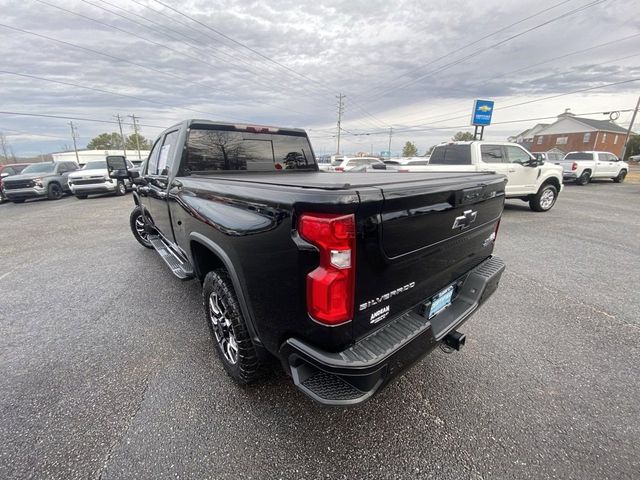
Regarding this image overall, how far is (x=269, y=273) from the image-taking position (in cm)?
158

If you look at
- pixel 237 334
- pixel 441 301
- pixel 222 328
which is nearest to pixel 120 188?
pixel 222 328

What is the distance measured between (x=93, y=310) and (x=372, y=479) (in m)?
3.49

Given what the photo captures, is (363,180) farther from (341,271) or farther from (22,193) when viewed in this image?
(22,193)

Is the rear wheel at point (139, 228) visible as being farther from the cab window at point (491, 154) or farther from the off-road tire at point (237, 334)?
the cab window at point (491, 154)

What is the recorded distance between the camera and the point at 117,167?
4.62 metres

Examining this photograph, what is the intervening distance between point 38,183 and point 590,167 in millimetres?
28555

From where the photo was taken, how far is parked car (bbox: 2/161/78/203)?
12.5 meters

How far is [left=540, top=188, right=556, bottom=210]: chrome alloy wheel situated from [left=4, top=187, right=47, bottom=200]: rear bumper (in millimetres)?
19130

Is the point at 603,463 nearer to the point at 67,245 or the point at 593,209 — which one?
the point at 67,245

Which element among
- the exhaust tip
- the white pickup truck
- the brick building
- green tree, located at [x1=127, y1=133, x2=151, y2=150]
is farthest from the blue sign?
green tree, located at [x1=127, y1=133, x2=151, y2=150]

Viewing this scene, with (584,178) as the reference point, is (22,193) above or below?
below

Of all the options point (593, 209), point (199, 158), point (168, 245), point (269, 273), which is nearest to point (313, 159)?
point (199, 158)

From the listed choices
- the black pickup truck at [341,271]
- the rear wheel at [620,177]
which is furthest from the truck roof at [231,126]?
the rear wheel at [620,177]

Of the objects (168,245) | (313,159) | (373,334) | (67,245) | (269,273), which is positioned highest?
(313,159)
